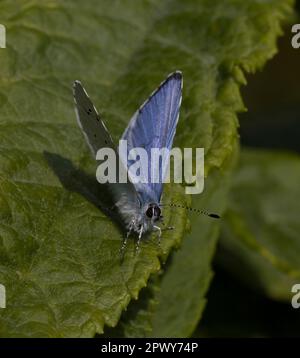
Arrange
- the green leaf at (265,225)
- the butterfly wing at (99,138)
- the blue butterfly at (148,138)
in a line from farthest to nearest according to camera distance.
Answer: the green leaf at (265,225) < the blue butterfly at (148,138) < the butterfly wing at (99,138)

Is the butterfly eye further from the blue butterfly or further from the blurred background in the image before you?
the blurred background

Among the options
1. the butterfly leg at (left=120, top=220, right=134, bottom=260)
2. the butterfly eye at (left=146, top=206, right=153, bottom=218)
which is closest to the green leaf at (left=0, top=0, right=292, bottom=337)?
the butterfly leg at (left=120, top=220, right=134, bottom=260)

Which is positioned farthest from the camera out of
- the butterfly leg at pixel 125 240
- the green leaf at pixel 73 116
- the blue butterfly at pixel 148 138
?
the blue butterfly at pixel 148 138

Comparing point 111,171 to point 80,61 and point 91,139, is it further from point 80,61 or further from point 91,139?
point 80,61

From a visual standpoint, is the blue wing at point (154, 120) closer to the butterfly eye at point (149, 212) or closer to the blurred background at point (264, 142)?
the butterfly eye at point (149, 212)

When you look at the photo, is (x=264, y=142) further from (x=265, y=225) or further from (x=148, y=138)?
(x=148, y=138)

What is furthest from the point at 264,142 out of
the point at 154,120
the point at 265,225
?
the point at 154,120

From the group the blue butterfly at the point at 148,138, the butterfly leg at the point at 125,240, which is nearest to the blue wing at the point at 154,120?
the blue butterfly at the point at 148,138
